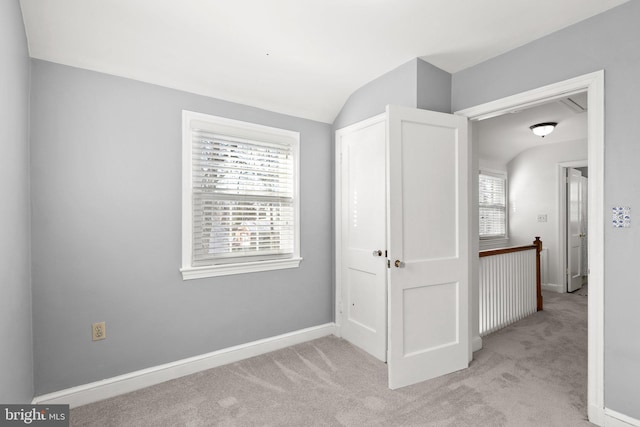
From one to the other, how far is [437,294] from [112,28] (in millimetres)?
2920

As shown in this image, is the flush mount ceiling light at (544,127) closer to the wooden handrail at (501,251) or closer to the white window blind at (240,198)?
the wooden handrail at (501,251)

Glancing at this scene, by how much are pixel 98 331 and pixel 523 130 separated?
557 centimetres

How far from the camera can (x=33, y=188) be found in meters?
1.90

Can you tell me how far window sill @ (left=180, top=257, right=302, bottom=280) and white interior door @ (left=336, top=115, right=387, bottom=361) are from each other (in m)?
0.59

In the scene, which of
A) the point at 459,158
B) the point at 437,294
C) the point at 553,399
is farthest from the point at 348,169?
the point at 553,399

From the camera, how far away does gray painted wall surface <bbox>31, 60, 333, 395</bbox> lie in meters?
1.95

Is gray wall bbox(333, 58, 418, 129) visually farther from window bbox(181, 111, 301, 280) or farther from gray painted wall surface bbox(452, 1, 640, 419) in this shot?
gray painted wall surface bbox(452, 1, 640, 419)

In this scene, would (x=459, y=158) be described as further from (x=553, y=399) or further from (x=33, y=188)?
(x=33, y=188)

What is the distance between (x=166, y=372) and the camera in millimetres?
2328

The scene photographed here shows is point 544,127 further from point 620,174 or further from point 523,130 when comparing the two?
point 620,174

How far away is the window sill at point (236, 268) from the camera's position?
95.9 inches

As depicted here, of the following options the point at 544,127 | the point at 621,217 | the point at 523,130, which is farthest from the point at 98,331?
the point at 523,130

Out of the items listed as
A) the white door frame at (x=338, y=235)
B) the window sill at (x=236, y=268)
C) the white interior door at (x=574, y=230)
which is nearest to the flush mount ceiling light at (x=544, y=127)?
the white interior door at (x=574, y=230)

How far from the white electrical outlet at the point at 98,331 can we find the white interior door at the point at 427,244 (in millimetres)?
2026
